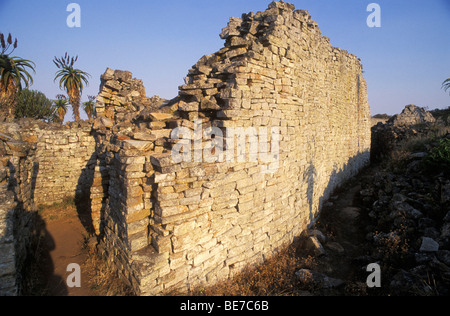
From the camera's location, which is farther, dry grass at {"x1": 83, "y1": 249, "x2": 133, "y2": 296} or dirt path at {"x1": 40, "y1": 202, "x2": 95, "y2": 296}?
dirt path at {"x1": 40, "y1": 202, "x2": 95, "y2": 296}

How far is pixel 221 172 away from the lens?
3.92 m

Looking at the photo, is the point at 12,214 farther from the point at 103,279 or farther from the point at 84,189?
the point at 84,189

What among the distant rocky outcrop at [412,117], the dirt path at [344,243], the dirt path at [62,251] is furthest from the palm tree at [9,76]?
the distant rocky outcrop at [412,117]

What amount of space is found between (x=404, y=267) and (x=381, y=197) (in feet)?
9.88

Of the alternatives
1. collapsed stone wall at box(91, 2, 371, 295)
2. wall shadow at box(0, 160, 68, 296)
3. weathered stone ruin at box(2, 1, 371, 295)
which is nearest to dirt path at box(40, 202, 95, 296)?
wall shadow at box(0, 160, 68, 296)

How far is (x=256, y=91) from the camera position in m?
4.36

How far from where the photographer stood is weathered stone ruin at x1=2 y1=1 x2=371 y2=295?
135 inches

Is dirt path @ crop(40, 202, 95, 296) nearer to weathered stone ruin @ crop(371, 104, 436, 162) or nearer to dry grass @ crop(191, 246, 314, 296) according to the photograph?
dry grass @ crop(191, 246, 314, 296)
